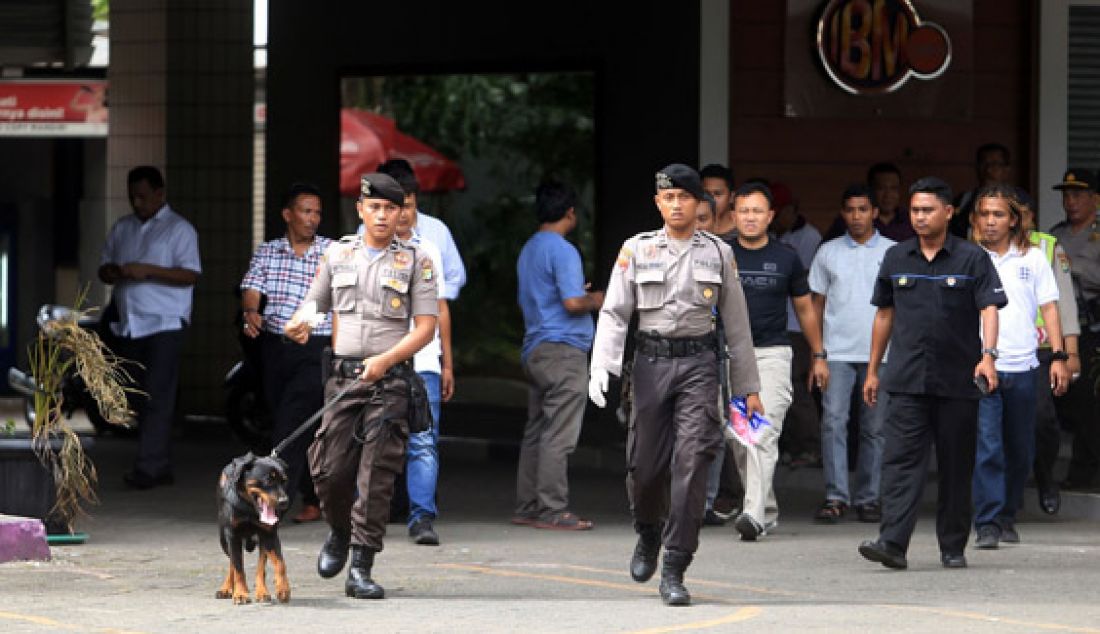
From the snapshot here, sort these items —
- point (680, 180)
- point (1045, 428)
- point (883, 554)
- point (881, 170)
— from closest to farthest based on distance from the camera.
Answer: point (680, 180) < point (883, 554) < point (1045, 428) < point (881, 170)

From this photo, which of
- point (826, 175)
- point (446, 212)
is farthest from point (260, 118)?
point (826, 175)

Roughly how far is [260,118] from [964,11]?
9.33 meters

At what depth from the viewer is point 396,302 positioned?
10.0 metres

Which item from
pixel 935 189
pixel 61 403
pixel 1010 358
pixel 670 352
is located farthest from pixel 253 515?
pixel 1010 358

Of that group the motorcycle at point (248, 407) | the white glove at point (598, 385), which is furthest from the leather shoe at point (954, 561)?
the motorcycle at point (248, 407)

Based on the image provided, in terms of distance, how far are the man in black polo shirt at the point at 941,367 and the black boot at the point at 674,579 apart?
171 cm

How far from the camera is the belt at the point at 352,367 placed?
32.6 ft

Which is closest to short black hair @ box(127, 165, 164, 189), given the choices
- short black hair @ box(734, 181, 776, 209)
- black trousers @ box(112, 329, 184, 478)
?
black trousers @ box(112, 329, 184, 478)

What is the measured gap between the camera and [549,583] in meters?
10.4

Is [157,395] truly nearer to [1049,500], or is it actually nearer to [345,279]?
[345,279]

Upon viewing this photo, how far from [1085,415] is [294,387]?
4.85 metres

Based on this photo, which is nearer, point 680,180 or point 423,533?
point 680,180

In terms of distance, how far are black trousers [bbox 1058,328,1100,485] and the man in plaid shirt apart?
458 centimetres

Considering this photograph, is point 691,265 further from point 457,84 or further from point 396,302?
point 457,84
